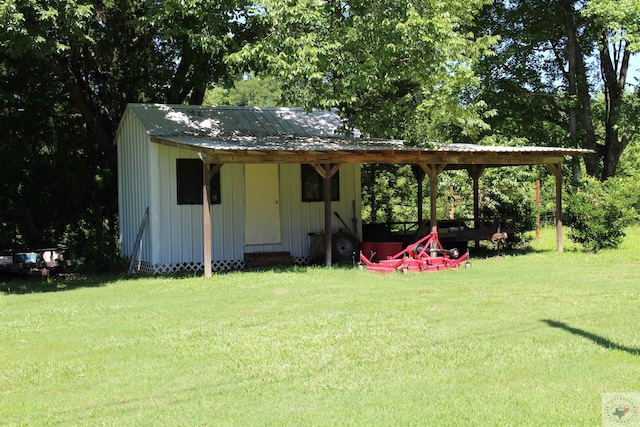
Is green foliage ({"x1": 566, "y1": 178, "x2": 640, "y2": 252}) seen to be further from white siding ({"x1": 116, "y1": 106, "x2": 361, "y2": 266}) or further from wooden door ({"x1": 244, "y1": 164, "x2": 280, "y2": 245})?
wooden door ({"x1": 244, "y1": 164, "x2": 280, "y2": 245})

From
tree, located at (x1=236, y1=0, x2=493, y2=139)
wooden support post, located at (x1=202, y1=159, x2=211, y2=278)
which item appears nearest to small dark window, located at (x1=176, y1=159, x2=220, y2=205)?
wooden support post, located at (x1=202, y1=159, x2=211, y2=278)

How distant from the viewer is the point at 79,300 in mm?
11172

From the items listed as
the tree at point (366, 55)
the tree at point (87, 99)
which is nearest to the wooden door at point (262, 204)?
the tree at point (366, 55)

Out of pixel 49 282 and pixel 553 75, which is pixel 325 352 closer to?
pixel 49 282

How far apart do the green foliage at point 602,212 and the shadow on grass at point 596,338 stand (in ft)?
31.1

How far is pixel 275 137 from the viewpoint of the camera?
1642 centimetres

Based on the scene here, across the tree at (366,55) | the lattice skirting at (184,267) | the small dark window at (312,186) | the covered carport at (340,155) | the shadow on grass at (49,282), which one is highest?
the tree at (366,55)

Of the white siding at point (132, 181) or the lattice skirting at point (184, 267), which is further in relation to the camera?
the white siding at point (132, 181)

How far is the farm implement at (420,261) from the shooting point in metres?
13.4

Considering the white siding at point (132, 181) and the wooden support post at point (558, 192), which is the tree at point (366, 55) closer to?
the wooden support post at point (558, 192)

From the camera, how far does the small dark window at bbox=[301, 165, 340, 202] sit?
16.6 metres

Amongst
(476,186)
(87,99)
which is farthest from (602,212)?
(87,99)

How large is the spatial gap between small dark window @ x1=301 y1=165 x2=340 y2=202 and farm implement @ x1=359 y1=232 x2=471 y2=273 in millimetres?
2858

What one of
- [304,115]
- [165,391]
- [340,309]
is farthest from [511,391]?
[304,115]
